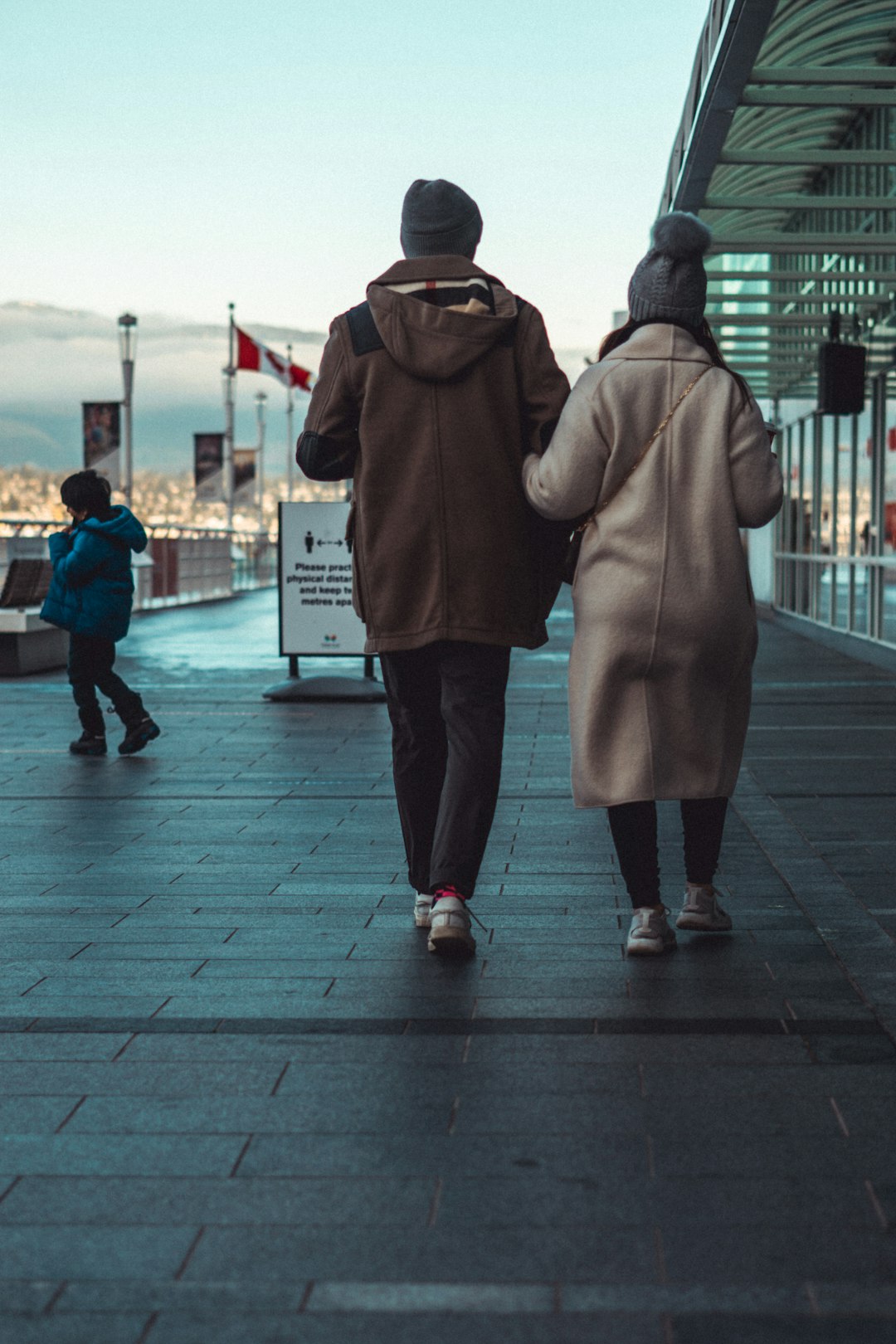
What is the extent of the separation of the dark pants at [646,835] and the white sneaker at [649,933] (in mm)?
26

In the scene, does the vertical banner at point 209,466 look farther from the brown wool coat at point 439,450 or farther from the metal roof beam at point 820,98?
the brown wool coat at point 439,450

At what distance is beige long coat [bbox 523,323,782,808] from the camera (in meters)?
4.21

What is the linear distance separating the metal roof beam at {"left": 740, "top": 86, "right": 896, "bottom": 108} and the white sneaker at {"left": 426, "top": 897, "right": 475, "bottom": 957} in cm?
563

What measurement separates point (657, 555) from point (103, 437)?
2404 centimetres

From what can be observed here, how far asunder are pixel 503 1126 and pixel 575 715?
1.49m

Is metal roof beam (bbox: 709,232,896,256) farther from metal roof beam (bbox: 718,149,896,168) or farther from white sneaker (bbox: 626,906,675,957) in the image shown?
white sneaker (bbox: 626,906,675,957)

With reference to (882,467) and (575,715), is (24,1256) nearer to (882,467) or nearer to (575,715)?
(575,715)

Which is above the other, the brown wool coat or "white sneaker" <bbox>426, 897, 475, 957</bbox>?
the brown wool coat

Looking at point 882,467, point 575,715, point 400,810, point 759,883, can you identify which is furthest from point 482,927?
point 882,467

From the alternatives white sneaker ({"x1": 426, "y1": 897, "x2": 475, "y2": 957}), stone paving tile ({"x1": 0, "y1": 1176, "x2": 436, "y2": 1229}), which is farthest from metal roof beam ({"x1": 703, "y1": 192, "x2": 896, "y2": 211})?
stone paving tile ({"x1": 0, "y1": 1176, "x2": 436, "y2": 1229})

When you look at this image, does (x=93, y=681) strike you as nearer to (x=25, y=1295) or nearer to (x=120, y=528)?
(x=120, y=528)

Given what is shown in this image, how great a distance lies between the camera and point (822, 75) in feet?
27.4

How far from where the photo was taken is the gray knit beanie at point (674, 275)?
4297mm

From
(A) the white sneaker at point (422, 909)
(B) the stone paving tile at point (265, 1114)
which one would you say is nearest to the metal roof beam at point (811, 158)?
(A) the white sneaker at point (422, 909)
